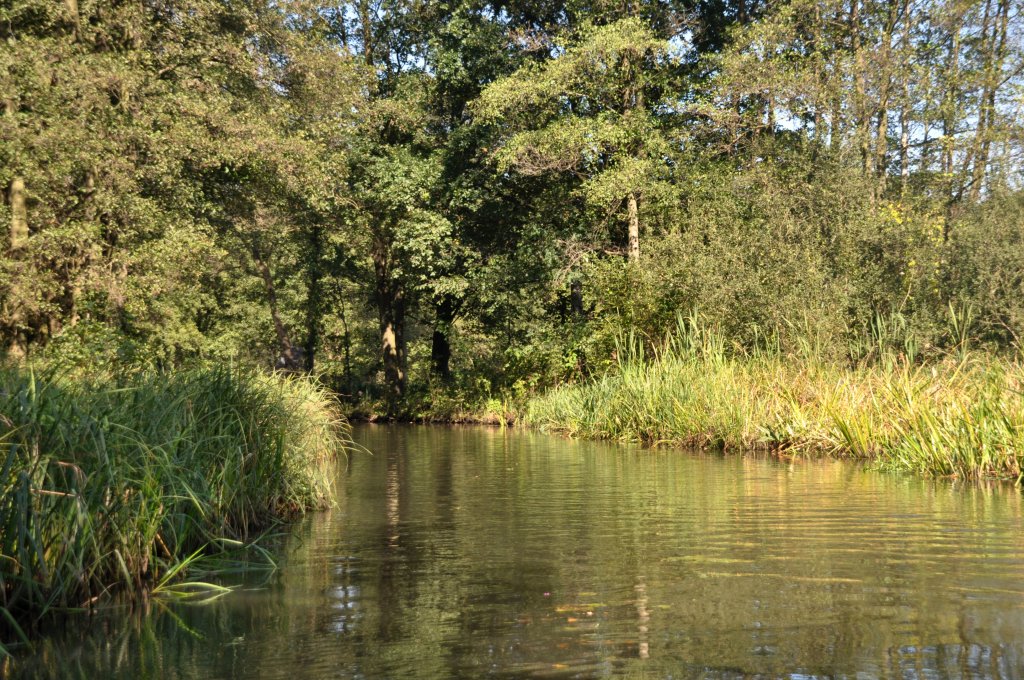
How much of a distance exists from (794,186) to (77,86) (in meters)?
16.4

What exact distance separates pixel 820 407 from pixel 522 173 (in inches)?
579

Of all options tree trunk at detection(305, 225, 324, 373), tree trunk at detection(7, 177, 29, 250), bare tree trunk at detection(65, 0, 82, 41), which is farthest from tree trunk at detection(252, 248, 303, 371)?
tree trunk at detection(7, 177, 29, 250)

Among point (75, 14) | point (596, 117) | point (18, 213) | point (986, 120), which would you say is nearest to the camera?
point (18, 213)

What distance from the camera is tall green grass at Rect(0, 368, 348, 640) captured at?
19.9 feet

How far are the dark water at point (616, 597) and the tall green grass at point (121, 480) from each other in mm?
450

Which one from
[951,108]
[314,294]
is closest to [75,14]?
[951,108]

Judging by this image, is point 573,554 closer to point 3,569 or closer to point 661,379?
point 3,569

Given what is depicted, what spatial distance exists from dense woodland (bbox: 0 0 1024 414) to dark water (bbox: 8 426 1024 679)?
639 centimetres

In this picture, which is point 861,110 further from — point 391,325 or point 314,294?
point 314,294

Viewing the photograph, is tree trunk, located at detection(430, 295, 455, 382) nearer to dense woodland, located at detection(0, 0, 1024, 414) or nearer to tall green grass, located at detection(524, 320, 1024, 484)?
dense woodland, located at detection(0, 0, 1024, 414)

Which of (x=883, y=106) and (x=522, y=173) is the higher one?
(x=883, y=106)

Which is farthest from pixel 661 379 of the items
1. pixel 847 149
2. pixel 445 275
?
pixel 445 275

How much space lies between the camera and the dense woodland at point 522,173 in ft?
65.9

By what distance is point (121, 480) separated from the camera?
267 inches
